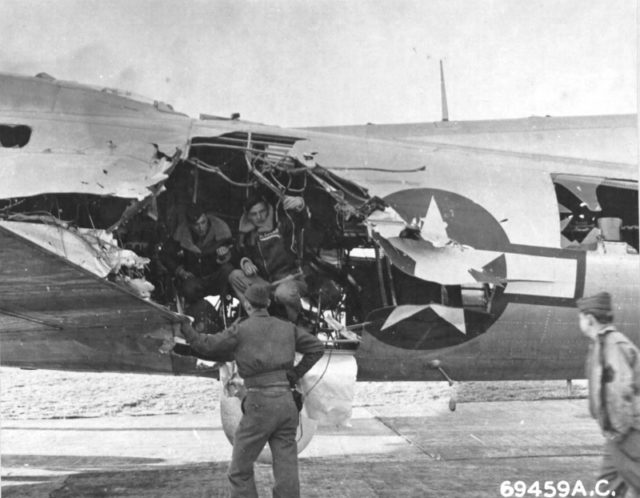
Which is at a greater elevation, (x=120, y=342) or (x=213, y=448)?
(x=120, y=342)

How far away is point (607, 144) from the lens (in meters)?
8.69

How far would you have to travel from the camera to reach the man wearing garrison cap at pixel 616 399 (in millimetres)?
4301

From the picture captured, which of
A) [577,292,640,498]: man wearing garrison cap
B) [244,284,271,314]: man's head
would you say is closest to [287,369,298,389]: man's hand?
[244,284,271,314]: man's head

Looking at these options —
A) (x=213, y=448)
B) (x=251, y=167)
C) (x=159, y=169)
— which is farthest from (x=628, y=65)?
(x=213, y=448)

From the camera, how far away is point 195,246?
6793mm

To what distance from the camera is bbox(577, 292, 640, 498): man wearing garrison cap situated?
169 inches

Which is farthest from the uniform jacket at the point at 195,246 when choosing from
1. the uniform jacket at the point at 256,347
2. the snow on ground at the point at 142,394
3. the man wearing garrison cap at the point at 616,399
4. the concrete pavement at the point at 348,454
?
the snow on ground at the point at 142,394

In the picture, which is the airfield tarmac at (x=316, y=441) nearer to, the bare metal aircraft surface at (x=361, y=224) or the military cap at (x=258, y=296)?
the bare metal aircraft surface at (x=361, y=224)

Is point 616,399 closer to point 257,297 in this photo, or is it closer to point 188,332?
point 257,297

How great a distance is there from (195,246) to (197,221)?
0.23 meters

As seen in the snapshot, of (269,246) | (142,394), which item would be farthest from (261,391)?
(142,394)

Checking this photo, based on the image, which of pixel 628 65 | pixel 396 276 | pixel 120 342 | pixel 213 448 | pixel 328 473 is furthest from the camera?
pixel 213 448

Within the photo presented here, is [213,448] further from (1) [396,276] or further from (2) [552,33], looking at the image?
(2) [552,33]

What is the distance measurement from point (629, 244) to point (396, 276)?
2657 millimetres
